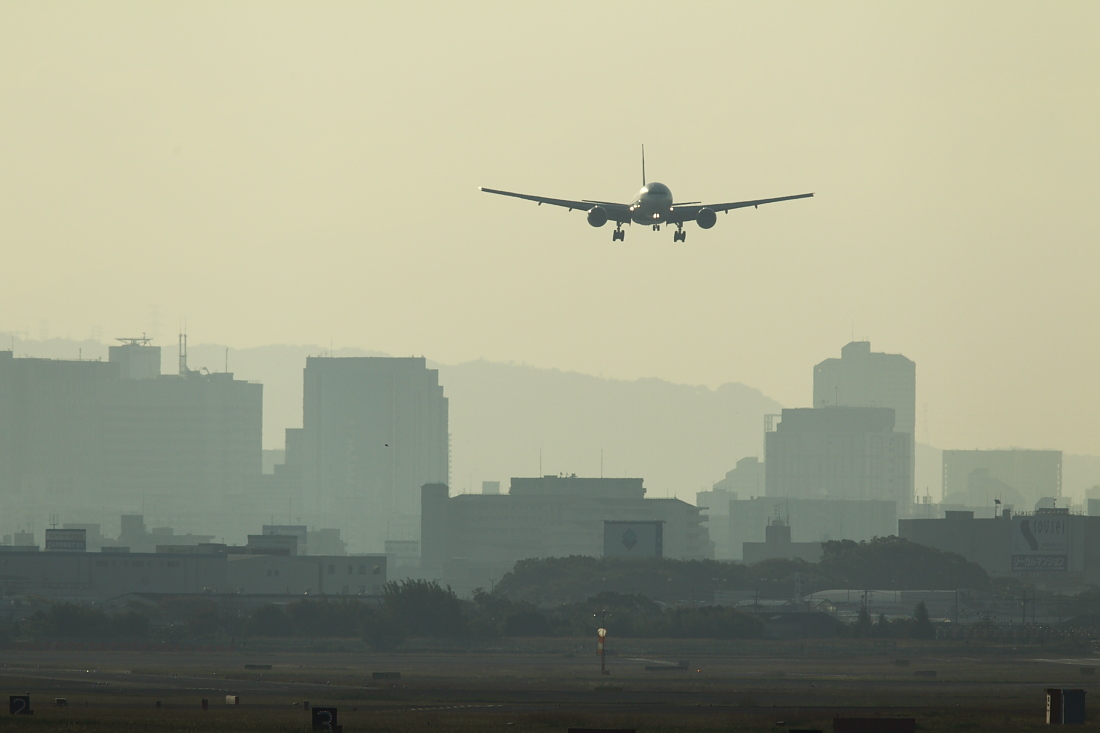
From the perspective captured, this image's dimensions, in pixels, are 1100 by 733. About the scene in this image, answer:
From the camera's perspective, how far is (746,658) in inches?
6905

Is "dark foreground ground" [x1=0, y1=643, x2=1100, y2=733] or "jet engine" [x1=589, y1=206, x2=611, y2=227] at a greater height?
"jet engine" [x1=589, y1=206, x2=611, y2=227]

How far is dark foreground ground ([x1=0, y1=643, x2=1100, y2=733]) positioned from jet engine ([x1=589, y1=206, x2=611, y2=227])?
1369 inches

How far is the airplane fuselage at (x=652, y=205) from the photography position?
137 m

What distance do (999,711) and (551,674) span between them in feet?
156

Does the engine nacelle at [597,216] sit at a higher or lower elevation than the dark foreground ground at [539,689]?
higher

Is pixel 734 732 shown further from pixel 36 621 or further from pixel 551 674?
pixel 36 621

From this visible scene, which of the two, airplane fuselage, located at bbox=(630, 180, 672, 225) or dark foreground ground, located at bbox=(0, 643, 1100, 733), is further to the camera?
airplane fuselage, located at bbox=(630, 180, 672, 225)

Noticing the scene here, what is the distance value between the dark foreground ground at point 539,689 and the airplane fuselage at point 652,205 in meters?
34.9

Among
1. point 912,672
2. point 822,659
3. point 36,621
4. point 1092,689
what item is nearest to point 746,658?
point 822,659

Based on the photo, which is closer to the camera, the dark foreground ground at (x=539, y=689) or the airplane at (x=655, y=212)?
the dark foreground ground at (x=539, y=689)

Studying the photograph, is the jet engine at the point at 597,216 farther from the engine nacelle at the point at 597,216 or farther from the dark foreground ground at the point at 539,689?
the dark foreground ground at the point at 539,689

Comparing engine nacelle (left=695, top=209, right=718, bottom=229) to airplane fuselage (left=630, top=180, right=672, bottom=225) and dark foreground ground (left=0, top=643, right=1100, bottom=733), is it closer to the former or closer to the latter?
airplane fuselage (left=630, top=180, right=672, bottom=225)

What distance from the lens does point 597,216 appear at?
139 meters

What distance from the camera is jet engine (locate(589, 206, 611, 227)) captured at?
13900cm
